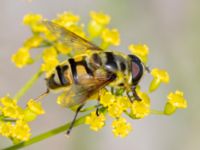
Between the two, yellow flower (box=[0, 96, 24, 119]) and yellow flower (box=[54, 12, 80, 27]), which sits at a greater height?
yellow flower (box=[54, 12, 80, 27])

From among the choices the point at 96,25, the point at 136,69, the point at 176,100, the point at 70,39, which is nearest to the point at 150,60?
the point at 96,25

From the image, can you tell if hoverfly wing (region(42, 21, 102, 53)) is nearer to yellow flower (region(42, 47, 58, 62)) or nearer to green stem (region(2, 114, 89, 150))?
yellow flower (region(42, 47, 58, 62))

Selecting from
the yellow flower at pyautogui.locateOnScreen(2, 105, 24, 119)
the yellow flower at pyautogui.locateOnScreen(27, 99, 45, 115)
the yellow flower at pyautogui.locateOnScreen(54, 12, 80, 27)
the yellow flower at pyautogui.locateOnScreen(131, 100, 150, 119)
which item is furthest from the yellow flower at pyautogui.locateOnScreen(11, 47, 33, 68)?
the yellow flower at pyautogui.locateOnScreen(131, 100, 150, 119)

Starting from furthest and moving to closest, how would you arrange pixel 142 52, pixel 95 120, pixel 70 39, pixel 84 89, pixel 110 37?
pixel 110 37
pixel 142 52
pixel 70 39
pixel 95 120
pixel 84 89

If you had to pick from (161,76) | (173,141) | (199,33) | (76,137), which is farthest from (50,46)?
(199,33)

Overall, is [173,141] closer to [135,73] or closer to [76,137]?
[76,137]

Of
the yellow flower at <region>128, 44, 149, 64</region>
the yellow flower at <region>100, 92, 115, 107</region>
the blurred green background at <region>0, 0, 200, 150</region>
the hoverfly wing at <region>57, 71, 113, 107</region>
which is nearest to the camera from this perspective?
the hoverfly wing at <region>57, 71, 113, 107</region>

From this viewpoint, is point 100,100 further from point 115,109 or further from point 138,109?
point 138,109

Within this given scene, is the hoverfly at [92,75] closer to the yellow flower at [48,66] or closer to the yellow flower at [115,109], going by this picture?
the yellow flower at [115,109]
